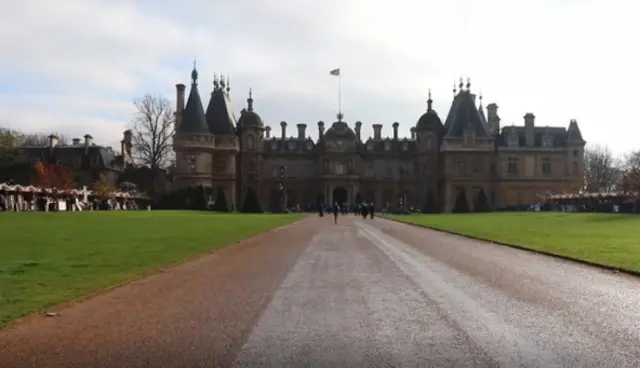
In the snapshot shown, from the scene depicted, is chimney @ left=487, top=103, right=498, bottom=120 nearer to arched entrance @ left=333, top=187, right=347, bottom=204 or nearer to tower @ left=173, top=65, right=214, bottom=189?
arched entrance @ left=333, top=187, right=347, bottom=204

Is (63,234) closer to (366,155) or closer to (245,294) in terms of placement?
(245,294)

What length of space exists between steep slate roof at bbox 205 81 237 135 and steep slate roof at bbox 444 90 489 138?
29.9 metres

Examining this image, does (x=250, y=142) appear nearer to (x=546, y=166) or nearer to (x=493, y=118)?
(x=493, y=118)

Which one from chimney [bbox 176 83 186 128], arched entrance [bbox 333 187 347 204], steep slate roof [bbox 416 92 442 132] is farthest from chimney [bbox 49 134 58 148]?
steep slate roof [bbox 416 92 442 132]

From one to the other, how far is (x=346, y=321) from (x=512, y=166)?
343ft

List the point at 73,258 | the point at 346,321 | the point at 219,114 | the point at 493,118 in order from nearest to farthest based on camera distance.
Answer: the point at 346,321, the point at 73,258, the point at 219,114, the point at 493,118

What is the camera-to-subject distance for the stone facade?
107125 millimetres

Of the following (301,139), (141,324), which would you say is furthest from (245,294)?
(301,139)

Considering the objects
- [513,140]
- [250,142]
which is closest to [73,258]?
[250,142]

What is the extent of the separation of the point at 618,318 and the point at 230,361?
19.9 feet

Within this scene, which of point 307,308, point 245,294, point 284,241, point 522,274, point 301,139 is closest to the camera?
point 307,308

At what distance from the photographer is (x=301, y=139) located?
119938mm

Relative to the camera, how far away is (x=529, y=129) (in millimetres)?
114312

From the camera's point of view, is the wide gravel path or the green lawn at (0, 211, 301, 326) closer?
the wide gravel path
